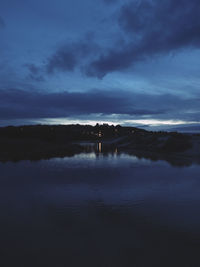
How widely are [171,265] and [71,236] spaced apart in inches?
186

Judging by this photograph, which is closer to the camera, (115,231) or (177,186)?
(115,231)

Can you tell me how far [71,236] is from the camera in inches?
382

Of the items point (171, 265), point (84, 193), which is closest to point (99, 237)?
point (171, 265)

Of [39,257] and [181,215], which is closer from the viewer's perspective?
[39,257]

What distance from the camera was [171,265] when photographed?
7.66m

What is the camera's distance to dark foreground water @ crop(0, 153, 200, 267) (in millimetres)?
8154

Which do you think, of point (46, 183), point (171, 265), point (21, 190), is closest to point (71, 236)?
point (171, 265)

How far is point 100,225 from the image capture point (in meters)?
10.9

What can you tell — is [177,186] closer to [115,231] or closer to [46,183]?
[115,231]

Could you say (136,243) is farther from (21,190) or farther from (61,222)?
(21,190)

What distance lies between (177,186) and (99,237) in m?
11.8

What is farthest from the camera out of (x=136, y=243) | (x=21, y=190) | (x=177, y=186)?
(x=177, y=186)

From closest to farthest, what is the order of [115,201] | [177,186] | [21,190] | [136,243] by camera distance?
[136,243]
[115,201]
[21,190]
[177,186]

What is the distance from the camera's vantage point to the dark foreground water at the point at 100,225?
8.15m
